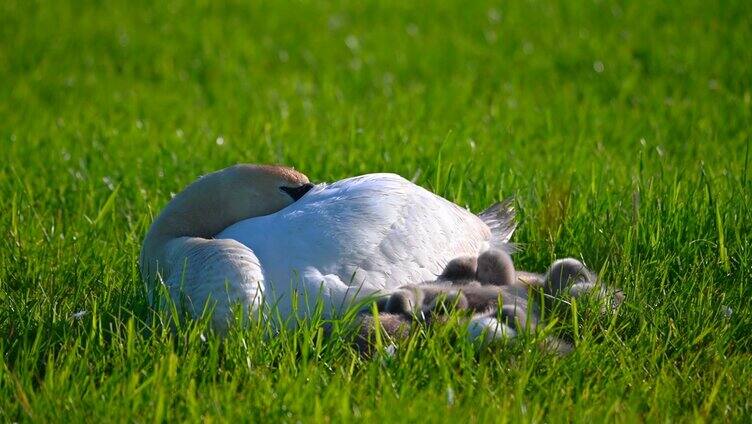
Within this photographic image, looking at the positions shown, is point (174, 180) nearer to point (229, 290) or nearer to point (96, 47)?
point (229, 290)

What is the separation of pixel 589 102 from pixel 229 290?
5240 mm

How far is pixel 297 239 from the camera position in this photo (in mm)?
4039

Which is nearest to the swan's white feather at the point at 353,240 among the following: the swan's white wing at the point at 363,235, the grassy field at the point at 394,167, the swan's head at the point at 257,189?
the swan's white wing at the point at 363,235

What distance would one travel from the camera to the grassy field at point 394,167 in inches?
136

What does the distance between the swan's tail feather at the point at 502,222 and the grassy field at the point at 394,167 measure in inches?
6.1

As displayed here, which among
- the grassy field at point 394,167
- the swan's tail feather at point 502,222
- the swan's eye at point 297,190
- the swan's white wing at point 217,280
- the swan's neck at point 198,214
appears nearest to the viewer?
the grassy field at point 394,167

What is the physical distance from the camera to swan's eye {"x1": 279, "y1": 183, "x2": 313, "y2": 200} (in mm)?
4547

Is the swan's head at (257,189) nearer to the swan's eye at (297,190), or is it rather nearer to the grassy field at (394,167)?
the swan's eye at (297,190)

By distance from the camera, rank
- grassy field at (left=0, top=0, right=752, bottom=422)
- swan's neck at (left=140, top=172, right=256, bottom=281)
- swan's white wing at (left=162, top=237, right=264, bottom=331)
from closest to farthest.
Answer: grassy field at (left=0, top=0, right=752, bottom=422), swan's white wing at (left=162, top=237, right=264, bottom=331), swan's neck at (left=140, top=172, right=256, bottom=281)

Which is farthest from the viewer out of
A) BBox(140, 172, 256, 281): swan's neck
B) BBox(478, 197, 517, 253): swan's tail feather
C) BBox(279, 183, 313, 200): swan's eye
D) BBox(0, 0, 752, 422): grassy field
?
BBox(478, 197, 517, 253): swan's tail feather

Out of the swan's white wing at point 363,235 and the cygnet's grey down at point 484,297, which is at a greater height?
the swan's white wing at point 363,235

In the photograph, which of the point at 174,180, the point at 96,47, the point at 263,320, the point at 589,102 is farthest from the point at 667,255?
the point at 96,47

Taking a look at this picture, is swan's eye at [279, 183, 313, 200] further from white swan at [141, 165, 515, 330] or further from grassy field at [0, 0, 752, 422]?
A: grassy field at [0, 0, 752, 422]

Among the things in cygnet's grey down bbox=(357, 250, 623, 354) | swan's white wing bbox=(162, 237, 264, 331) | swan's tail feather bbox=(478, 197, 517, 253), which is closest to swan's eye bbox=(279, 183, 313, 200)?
swan's white wing bbox=(162, 237, 264, 331)
